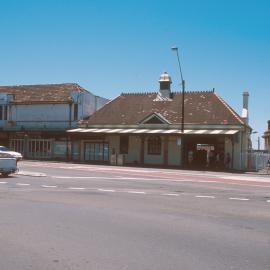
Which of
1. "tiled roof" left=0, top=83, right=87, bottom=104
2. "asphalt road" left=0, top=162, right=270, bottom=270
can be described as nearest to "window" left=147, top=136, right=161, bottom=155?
"tiled roof" left=0, top=83, right=87, bottom=104

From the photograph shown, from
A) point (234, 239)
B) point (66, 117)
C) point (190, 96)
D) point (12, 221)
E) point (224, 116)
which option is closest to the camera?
point (234, 239)

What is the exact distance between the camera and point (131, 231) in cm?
885

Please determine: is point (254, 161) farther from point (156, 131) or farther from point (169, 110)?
point (169, 110)

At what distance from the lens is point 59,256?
22.4 feet

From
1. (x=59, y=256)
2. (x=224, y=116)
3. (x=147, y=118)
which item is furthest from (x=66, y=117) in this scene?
(x=59, y=256)

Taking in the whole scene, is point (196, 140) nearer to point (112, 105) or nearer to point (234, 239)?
point (112, 105)

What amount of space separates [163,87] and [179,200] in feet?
99.1

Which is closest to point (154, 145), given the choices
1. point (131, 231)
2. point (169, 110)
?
point (169, 110)

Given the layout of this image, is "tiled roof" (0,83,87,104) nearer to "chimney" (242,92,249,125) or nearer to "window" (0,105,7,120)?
"window" (0,105,7,120)

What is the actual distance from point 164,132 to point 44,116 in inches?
560

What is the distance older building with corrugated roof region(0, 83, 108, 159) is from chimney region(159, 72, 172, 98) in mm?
7702

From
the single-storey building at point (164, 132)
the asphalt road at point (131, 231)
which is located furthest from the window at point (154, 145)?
the asphalt road at point (131, 231)

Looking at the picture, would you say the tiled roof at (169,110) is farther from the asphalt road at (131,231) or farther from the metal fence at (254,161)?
the asphalt road at (131,231)

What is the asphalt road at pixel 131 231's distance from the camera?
6.66m
